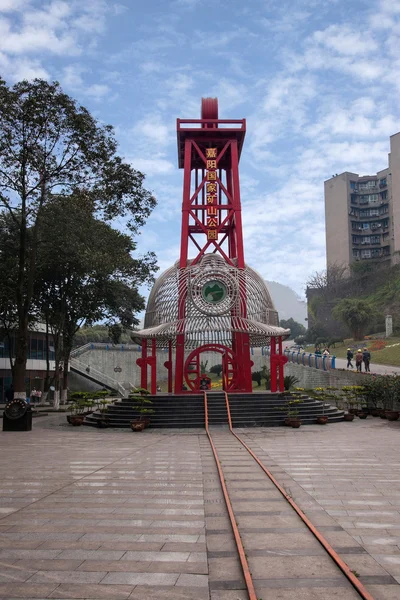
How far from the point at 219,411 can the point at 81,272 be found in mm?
11350

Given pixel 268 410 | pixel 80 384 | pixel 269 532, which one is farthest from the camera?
pixel 80 384

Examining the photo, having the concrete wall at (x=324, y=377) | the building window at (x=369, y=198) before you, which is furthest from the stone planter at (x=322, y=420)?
the building window at (x=369, y=198)

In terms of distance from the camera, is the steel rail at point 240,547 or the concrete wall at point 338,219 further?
the concrete wall at point 338,219

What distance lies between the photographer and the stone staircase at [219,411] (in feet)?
69.7

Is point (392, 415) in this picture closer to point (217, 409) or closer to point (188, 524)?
point (217, 409)

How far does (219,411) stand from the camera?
2205cm

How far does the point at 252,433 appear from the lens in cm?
1878

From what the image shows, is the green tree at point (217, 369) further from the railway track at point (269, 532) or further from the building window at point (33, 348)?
the railway track at point (269, 532)

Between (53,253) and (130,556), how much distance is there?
22.8m

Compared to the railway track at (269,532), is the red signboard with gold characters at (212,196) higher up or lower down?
higher up

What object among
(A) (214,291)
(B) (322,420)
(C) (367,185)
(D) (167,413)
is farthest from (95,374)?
(C) (367,185)

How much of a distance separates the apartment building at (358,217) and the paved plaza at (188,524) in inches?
2848

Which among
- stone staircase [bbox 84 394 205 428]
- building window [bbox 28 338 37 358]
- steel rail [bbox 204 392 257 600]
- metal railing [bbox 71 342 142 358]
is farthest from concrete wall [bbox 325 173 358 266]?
steel rail [bbox 204 392 257 600]

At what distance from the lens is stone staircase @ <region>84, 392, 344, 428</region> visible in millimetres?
21250
